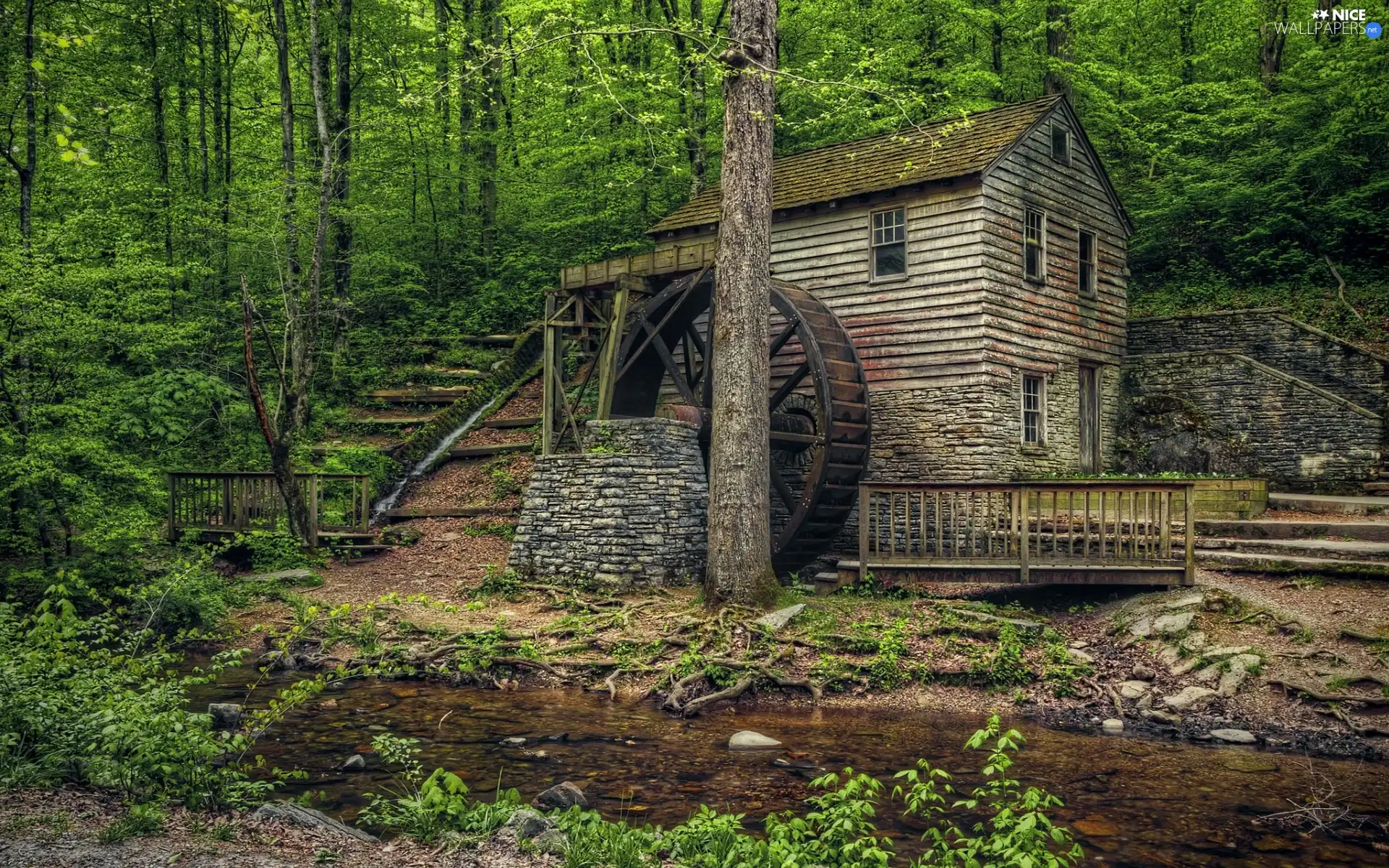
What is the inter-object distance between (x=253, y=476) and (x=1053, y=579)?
37.3 feet

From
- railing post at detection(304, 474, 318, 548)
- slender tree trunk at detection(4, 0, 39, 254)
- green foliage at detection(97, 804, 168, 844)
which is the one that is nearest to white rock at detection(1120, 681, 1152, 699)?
green foliage at detection(97, 804, 168, 844)

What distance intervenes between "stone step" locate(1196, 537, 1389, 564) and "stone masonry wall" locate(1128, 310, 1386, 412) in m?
5.48

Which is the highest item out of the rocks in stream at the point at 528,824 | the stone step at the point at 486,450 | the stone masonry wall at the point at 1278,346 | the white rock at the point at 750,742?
the stone masonry wall at the point at 1278,346

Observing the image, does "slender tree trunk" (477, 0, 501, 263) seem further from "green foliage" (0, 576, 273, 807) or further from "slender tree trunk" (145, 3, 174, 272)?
"green foliage" (0, 576, 273, 807)

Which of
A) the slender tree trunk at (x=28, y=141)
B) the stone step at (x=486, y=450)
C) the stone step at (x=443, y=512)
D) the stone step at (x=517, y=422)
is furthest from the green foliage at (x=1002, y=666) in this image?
the slender tree trunk at (x=28, y=141)

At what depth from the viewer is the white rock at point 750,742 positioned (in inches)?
294

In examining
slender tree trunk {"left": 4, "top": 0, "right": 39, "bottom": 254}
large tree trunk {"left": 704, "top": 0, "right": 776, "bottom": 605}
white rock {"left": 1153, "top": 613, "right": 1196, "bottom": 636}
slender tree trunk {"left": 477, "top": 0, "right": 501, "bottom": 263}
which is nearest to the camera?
white rock {"left": 1153, "top": 613, "right": 1196, "bottom": 636}

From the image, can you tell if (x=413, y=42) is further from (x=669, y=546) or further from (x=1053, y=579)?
(x=1053, y=579)

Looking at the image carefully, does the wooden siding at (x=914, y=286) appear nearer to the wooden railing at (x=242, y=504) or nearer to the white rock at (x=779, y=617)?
the white rock at (x=779, y=617)

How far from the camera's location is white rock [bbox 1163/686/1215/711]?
8.40m

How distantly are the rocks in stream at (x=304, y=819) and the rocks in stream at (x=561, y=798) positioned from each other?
4.00ft

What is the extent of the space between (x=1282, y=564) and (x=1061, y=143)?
8308mm

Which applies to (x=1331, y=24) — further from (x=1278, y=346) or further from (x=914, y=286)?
(x=914, y=286)

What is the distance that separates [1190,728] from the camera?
8.06m
